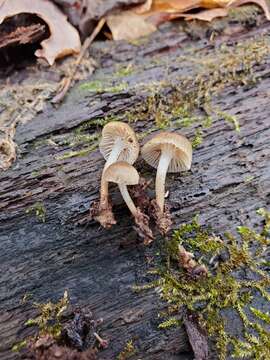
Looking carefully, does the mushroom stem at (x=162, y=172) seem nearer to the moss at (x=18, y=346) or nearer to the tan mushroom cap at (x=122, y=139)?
the tan mushroom cap at (x=122, y=139)

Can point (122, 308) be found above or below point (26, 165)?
below

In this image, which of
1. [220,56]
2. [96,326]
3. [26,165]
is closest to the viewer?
[96,326]

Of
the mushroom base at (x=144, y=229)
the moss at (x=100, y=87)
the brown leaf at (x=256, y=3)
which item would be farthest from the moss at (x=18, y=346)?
the brown leaf at (x=256, y=3)

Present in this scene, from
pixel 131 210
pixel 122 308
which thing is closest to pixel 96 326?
pixel 122 308

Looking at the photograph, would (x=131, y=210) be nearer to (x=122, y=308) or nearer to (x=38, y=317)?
(x=122, y=308)

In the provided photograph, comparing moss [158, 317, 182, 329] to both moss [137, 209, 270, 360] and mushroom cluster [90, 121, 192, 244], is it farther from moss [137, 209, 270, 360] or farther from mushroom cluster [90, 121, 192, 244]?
mushroom cluster [90, 121, 192, 244]
